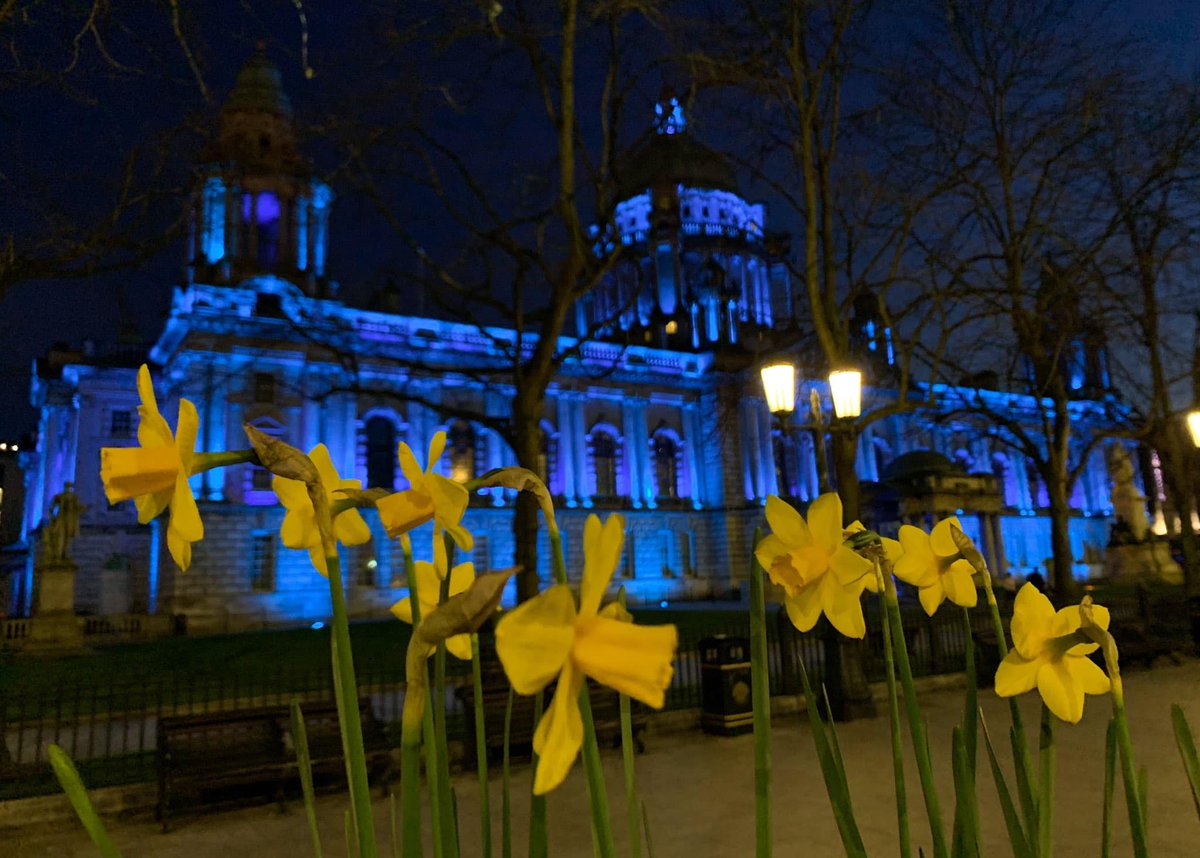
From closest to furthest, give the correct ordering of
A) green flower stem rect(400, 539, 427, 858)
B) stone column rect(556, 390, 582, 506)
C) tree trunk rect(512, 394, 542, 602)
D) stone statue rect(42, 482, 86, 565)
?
green flower stem rect(400, 539, 427, 858) < tree trunk rect(512, 394, 542, 602) < stone statue rect(42, 482, 86, 565) < stone column rect(556, 390, 582, 506)

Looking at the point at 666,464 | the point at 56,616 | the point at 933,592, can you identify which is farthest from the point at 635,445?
the point at 933,592

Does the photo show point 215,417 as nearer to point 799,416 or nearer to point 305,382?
point 305,382

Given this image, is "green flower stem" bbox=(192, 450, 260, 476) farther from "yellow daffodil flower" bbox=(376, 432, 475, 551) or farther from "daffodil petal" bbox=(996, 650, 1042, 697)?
"daffodil petal" bbox=(996, 650, 1042, 697)

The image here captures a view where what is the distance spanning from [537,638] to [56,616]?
27.2m

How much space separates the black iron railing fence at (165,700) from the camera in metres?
8.52

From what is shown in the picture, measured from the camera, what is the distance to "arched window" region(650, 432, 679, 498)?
161 ft

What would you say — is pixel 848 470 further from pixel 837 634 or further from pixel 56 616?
pixel 56 616

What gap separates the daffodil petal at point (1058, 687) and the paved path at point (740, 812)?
478 centimetres

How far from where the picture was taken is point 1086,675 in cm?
156

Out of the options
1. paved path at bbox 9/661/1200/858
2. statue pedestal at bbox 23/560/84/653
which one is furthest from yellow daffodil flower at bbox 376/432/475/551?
statue pedestal at bbox 23/560/84/653

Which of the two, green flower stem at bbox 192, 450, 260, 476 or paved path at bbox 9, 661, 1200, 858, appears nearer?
green flower stem at bbox 192, 450, 260, 476

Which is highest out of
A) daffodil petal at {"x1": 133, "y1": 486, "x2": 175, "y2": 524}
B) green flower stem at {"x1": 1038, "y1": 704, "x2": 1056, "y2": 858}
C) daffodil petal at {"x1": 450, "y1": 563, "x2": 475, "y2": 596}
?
daffodil petal at {"x1": 133, "y1": 486, "x2": 175, "y2": 524}

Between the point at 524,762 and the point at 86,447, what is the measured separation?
130ft

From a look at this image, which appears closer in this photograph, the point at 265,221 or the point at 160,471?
the point at 160,471
